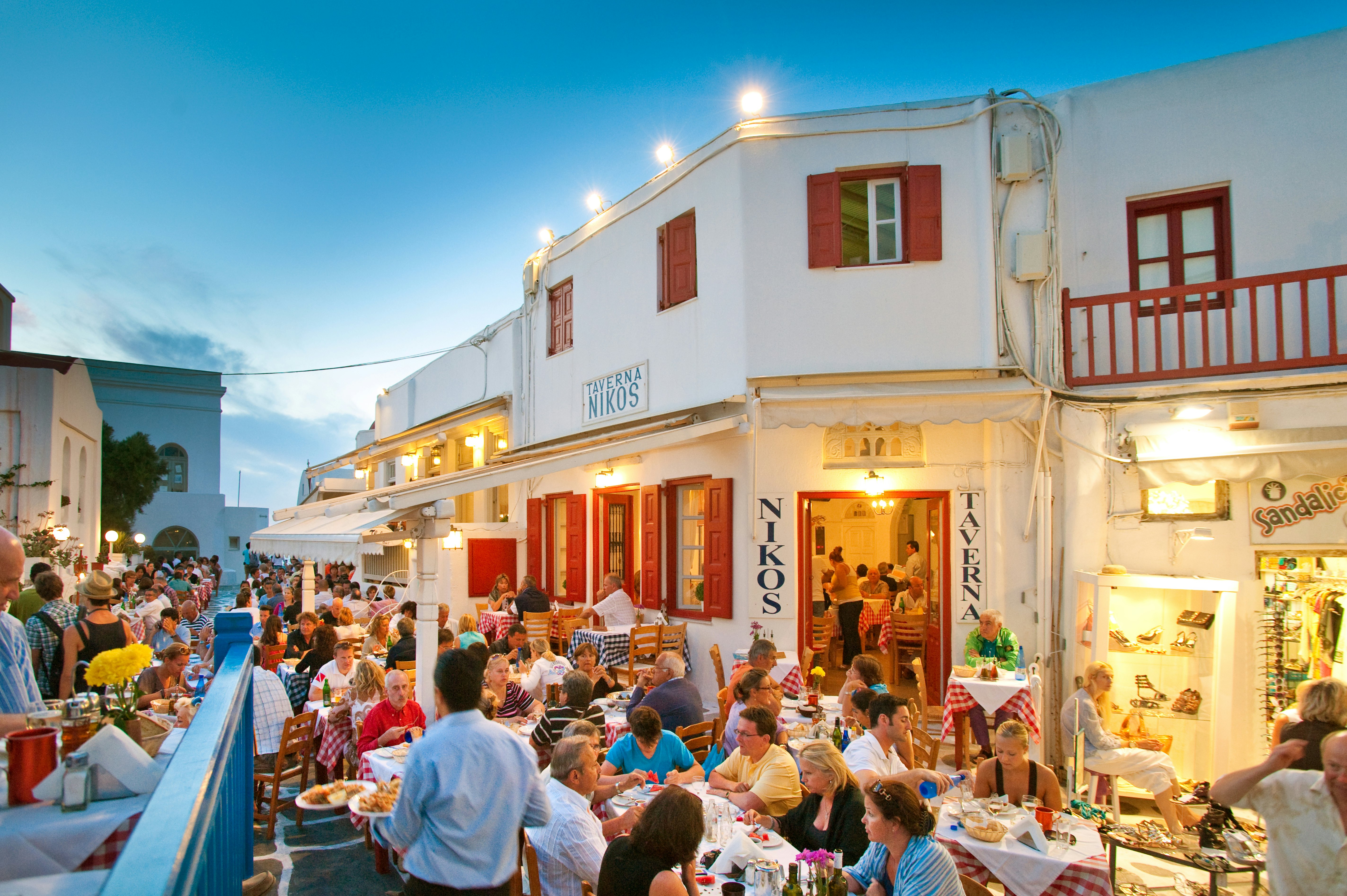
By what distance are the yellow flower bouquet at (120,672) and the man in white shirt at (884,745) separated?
3839 mm

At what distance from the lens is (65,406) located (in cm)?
1622

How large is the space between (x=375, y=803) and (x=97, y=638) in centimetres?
264

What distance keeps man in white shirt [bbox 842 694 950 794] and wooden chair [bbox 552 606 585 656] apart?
19.9 feet

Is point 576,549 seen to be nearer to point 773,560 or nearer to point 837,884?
point 773,560

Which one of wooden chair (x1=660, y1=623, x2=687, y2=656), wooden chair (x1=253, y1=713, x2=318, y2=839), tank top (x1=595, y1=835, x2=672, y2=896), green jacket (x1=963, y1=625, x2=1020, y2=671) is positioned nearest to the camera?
tank top (x1=595, y1=835, x2=672, y2=896)

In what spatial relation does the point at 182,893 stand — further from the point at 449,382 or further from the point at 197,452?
the point at 197,452

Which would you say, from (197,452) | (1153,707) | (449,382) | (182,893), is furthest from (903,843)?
(197,452)

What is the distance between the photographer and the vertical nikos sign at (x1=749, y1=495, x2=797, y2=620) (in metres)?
9.48

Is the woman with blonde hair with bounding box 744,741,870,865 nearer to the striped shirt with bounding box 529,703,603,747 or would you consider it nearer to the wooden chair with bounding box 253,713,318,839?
the striped shirt with bounding box 529,703,603,747

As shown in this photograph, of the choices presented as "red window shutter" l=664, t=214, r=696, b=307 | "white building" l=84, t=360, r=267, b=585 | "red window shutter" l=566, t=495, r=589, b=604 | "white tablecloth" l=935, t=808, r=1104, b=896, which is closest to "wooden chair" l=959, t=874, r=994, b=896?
"white tablecloth" l=935, t=808, r=1104, b=896

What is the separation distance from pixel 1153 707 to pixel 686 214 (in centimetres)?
752

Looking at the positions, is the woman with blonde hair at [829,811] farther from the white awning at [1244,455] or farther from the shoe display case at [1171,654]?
the white awning at [1244,455]

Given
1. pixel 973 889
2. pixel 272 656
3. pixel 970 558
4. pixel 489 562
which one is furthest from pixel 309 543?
pixel 973 889

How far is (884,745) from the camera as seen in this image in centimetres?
551
